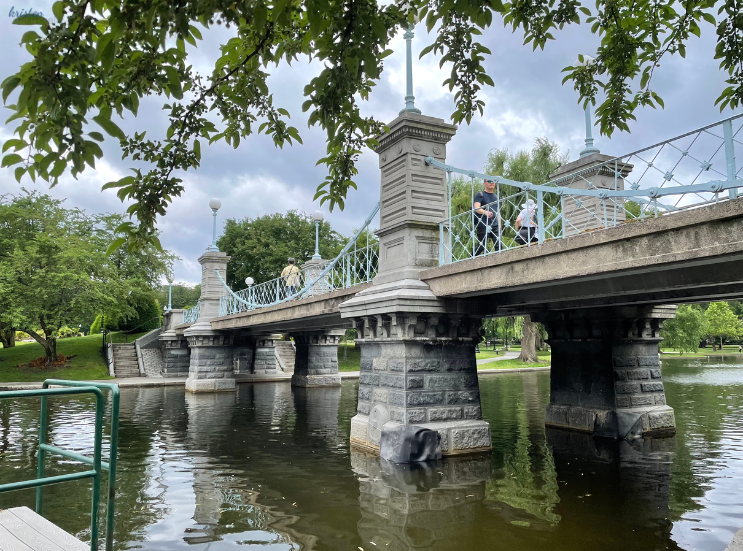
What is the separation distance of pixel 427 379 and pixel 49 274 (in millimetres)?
21241

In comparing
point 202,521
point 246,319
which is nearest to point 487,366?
point 246,319

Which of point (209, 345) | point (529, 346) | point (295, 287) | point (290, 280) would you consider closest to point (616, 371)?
point (295, 287)

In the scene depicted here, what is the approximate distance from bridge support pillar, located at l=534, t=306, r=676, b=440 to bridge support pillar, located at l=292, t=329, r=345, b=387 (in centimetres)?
1314

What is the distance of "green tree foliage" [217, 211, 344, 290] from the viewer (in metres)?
39.2

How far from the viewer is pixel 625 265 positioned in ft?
Result: 18.9

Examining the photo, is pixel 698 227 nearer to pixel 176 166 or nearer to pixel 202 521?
pixel 176 166

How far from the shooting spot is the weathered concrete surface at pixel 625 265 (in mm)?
5066

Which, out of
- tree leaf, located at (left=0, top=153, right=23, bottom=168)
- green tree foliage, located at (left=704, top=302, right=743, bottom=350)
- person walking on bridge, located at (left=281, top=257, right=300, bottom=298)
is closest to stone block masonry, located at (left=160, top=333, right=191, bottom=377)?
person walking on bridge, located at (left=281, top=257, right=300, bottom=298)

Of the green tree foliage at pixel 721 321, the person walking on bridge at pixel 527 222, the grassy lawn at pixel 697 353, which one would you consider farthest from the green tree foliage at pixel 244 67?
the green tree foliage at pixel 721 321

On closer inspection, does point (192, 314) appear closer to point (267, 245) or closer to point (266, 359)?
point (266, 359)

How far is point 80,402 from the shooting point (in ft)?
54.3

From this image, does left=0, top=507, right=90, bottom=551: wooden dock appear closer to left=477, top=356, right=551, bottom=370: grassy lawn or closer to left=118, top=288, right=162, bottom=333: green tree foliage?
left=477, top=356, right=551, bottom=370: grassy lawn

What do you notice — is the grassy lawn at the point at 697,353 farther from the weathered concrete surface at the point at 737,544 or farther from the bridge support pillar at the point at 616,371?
the weathered concrete surface at the point at 737,544

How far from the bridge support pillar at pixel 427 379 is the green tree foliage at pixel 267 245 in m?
30.5
